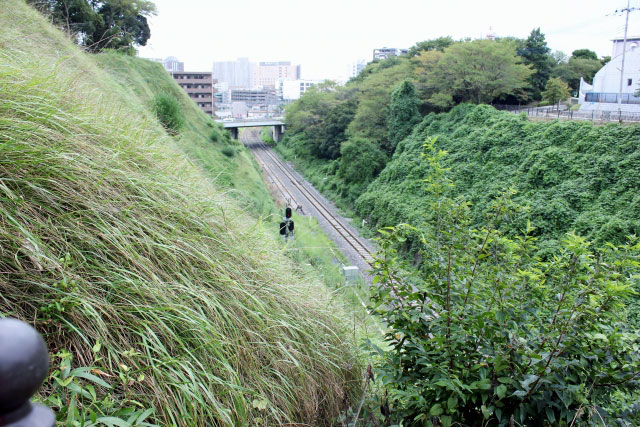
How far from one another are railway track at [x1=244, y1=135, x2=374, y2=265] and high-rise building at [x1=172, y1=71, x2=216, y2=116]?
12.8m

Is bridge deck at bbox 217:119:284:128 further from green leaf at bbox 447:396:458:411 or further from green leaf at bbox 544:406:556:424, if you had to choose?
green leaf at bbox 544:406:556:424

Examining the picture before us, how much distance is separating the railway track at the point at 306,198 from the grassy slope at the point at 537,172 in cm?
204

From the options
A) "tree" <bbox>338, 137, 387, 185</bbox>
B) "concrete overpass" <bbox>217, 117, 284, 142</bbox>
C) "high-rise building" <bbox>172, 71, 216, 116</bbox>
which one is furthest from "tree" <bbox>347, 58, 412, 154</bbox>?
"high-rise building" <bbox>172, 71, 216, 116</bbox>

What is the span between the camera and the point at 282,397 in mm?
2684

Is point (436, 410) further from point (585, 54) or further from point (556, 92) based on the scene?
point (585, 54)

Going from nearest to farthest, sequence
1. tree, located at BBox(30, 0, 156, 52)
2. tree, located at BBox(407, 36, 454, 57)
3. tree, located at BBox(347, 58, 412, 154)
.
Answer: tree, located at BBox(30, 0, 156, 52), tree, located at BBox(347, 58, 412, 154), tree, located at BBox(407, 36, 454, 57)

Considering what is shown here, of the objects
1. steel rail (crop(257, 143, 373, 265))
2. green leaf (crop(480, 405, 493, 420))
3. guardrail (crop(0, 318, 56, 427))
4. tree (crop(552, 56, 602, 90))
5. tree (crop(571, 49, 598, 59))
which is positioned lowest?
steel rail (crop(257, 143, 373, 265))

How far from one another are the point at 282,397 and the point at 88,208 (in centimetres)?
171

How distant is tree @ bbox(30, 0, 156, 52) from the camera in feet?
44.0

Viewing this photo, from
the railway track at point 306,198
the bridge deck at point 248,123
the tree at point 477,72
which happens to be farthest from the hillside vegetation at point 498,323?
the bridge deck at point 248,123

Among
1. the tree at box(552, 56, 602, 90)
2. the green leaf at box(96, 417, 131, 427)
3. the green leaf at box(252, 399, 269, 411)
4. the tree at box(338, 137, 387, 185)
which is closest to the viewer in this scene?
the green leaf at box(96, 417, 131, 427)

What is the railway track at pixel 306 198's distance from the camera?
2189 centimetres

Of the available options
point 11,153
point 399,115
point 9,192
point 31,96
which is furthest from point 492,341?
point 399,115

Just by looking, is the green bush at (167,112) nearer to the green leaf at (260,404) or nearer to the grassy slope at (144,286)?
the grassy slope at (144,286)
